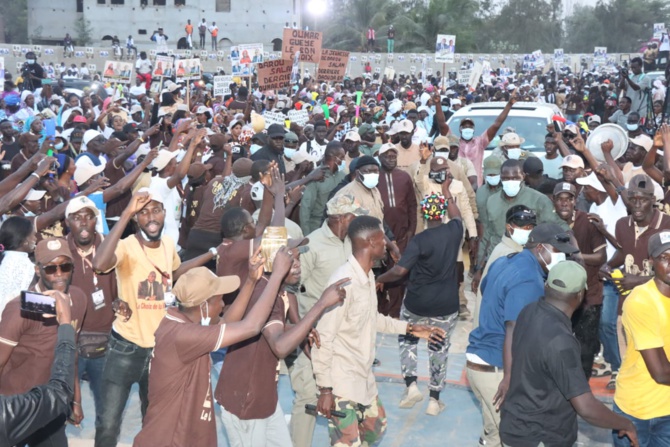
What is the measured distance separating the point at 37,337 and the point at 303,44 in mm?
15421

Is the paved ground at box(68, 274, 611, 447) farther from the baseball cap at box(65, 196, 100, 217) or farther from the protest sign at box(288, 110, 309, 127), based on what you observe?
the protest sign at box(288, 110, 309, 127)

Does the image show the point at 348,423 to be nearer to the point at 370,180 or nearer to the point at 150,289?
the point at 150,289

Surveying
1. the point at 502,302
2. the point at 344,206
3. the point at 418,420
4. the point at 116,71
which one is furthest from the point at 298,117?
the point at 502,302

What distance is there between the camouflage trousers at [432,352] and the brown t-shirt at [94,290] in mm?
2561

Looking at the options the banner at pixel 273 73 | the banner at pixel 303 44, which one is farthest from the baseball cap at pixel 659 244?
the banner at pixel 303 44

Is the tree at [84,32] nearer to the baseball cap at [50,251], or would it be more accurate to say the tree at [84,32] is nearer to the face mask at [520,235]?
the face mask at [520,235]

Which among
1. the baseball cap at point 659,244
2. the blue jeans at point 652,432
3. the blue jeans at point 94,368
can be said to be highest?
the baseball cap at point 659,244

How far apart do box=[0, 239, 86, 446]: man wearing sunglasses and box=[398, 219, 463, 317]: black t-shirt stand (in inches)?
118

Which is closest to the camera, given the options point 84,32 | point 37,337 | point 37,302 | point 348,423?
point 37,302

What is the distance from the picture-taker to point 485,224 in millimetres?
8383

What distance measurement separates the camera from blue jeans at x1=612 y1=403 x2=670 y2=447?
15.4ft

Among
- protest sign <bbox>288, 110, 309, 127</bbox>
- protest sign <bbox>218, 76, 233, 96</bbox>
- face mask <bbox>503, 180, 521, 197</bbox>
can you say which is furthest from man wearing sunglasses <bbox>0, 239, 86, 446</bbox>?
protest sign <bbox>218, 76, 233, 96</bbox>

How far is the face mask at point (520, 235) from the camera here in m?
5.91

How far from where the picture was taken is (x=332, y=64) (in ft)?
65.5
